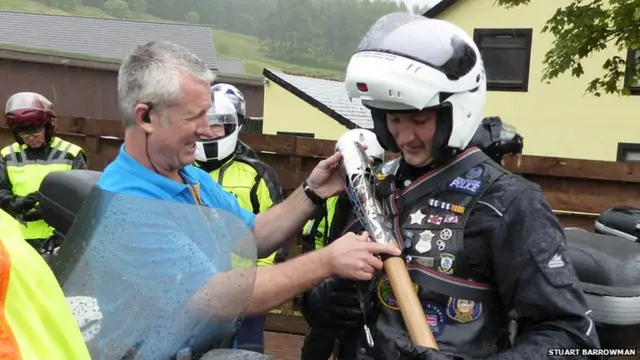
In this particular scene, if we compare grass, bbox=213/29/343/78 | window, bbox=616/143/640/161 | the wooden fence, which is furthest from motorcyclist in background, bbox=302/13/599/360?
grass, bbox=213/29/343/78

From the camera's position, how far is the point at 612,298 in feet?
7.13

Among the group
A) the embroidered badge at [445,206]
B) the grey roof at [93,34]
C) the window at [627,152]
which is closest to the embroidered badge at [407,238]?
the embroidered badge at [445,206]

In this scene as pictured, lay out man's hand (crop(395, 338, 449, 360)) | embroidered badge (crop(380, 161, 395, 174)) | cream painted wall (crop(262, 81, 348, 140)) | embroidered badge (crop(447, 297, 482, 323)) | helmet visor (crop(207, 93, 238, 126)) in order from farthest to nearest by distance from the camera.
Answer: cream painted wall (crop(262, 81, 348, 140)), helmet visor (crop(207, 93, 238, 126)), embroidered badge (crop(380, 161, 395, 174)), embroidered badge (crop(447, 297, 482, 323)), man's hand (crop(395, 338, 449, 360))

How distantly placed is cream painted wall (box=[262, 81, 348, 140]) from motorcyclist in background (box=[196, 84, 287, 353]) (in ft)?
53.3

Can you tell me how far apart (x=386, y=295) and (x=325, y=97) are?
65.1 ft

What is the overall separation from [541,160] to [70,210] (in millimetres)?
4540

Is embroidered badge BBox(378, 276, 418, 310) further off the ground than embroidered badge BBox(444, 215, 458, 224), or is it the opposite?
embroidered badge BBox(444, 215, 458, 224)

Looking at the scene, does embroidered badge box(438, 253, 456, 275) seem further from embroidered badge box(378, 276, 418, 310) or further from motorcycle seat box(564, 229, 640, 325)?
motorcycle seat box(564, 229, 640, 325)

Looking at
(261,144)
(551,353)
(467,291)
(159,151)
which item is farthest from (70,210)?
(261,144)

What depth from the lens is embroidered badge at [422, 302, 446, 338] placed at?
6.46ft

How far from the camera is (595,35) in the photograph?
9.31 meters

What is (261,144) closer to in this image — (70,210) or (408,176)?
(70,210)

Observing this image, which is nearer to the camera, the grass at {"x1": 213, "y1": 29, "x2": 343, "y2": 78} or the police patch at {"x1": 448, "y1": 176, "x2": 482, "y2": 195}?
the police patch at {"x1": 448, "y1": 176, "x2": 482, "y2": 195}

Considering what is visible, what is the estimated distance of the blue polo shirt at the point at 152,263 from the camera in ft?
5.21
